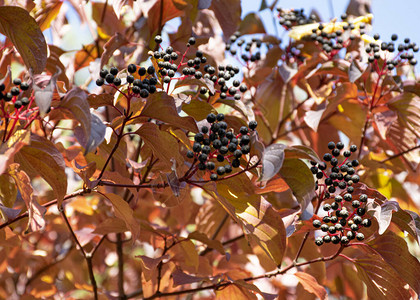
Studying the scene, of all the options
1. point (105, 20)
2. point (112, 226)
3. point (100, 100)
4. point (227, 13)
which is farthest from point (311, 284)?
point (105, 20)

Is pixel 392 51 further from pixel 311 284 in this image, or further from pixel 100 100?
pixel 100 100

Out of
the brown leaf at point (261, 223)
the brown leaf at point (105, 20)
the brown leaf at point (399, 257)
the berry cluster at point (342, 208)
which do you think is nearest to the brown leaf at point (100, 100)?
the brown leaf at point (261, 223)

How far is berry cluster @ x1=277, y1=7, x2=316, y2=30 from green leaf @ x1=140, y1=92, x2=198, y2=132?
1113 millimetres

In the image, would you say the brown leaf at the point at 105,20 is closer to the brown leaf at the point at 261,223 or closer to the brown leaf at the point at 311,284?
the brown leaf at the point at 261,223

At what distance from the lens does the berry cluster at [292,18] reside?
2.12m

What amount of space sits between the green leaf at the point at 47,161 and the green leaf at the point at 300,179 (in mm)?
492

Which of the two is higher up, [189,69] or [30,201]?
[189,69]

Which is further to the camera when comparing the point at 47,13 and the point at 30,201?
the point at 47,13

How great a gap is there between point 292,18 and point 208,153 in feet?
4.08

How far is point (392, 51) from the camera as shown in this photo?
5.39 feet

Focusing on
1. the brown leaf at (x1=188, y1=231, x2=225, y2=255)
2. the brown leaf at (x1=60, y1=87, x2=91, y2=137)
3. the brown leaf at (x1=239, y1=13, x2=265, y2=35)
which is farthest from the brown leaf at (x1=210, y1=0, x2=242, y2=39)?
the brown leaf at (x1=60, y1=87, x2=91, y2=137)

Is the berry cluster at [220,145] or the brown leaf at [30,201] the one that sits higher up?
the berry cluster at [220,145]

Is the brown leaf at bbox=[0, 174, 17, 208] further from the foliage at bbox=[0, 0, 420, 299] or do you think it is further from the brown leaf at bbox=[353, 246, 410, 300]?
the brown leaf at bbox=[353, 246, 410, 300]

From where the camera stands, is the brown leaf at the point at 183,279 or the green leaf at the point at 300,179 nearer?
the green leaf at the point at 300,179
